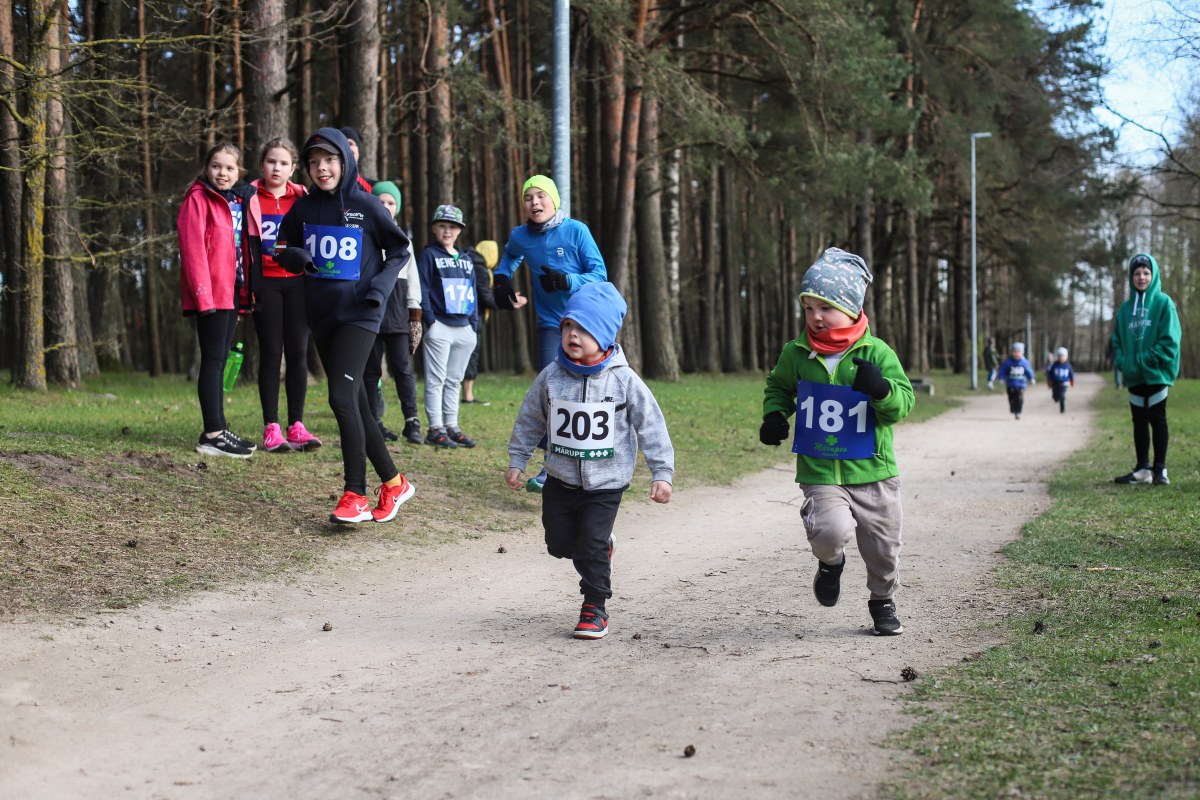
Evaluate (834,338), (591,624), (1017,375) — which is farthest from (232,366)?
(1017,375)

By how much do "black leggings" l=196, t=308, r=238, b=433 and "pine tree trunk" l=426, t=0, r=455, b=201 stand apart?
1027 cm

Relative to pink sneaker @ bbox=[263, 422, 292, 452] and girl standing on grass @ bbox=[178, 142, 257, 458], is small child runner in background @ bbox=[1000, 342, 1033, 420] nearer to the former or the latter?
pink sneaker @ bbox=[263, 422, 292, 452]

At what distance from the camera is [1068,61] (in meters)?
34.7

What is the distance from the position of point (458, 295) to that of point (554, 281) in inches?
97.8

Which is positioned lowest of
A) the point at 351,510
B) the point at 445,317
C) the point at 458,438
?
the point at 351,510

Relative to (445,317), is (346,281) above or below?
above

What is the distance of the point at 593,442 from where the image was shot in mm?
4668

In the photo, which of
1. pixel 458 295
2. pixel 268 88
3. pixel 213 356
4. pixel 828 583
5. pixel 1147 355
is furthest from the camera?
pixel 268 88

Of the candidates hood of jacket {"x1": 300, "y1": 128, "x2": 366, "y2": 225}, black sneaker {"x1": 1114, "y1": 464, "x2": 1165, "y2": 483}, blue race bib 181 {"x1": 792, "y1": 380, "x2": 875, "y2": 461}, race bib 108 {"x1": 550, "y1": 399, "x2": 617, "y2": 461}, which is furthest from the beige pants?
black sneaker {"x1": 1114, "y1": 464, "x2": 1165, "y2": 483}

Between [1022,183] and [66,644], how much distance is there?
38264 mm

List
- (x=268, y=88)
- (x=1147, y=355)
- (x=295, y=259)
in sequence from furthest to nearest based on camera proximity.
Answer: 1. (x=268, y=88)
2. (x=1147, y=355)
3. (x=295, y=259)

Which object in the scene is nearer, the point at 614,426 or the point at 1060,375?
the point at 614,426

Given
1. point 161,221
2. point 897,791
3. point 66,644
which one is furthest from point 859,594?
point 161,221

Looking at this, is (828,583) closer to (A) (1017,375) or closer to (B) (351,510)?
(B) (351,510)
